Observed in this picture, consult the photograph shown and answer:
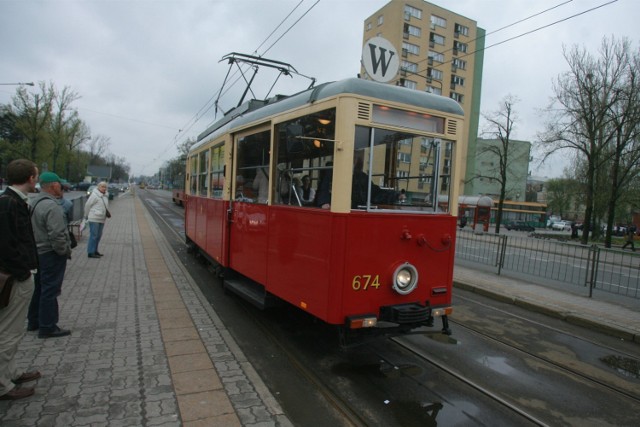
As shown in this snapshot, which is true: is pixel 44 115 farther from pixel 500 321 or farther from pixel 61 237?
pixel 500 321

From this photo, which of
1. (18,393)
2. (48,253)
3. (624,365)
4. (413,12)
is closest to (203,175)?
(48,253)

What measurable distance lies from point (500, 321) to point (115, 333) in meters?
5.81

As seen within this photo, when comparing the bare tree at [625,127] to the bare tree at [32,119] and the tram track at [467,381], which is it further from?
the bare tree at [32,119]

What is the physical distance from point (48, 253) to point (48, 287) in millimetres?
413

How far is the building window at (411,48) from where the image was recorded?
183 ft

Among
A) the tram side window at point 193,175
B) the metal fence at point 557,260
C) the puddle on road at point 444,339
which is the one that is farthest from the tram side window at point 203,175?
the metal fence at point 557,260

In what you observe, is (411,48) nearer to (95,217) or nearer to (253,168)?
(95,217)

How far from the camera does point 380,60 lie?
5.32 metres

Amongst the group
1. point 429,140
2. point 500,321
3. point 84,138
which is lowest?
point 500,321

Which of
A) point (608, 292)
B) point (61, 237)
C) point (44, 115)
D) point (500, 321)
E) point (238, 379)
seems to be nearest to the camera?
point (238, 379)

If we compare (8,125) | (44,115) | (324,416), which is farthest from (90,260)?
(8,125)

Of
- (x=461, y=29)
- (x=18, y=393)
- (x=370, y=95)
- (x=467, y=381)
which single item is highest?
(x=461, y=29)

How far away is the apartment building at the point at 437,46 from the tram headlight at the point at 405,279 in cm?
5154

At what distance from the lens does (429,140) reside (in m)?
4.56
